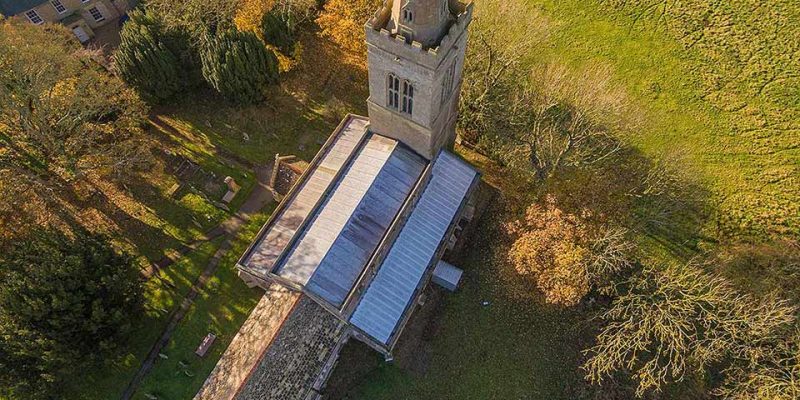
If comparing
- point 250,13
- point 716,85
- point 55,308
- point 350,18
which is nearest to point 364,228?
point 55,308

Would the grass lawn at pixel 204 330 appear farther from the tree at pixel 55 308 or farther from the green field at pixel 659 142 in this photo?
the green field at pixel 659 142

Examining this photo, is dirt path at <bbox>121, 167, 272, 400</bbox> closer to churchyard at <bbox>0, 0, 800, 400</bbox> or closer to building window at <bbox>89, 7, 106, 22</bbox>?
churchyard at <bbox>0, 0, 800, 400</bbox>

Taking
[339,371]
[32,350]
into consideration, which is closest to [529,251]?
[339,371]

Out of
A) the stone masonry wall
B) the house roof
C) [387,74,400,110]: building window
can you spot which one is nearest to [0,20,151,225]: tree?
the house roof

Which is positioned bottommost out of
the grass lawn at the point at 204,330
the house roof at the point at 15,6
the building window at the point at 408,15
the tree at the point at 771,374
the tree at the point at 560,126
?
the tree at the point at 771,374

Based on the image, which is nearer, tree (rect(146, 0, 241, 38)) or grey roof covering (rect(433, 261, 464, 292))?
grey roof covering (rect(433, 261, 464, 292))

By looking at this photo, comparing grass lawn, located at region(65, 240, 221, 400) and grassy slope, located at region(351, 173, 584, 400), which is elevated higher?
grass lawn, located at region(65, 240, 221, 400)

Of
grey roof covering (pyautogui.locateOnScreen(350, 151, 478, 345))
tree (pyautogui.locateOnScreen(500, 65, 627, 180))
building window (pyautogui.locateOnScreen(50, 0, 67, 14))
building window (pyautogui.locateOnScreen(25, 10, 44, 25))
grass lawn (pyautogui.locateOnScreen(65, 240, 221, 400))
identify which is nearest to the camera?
grey roof covering (pyautogui.locateOnScreen(350, 151, 478, 345))

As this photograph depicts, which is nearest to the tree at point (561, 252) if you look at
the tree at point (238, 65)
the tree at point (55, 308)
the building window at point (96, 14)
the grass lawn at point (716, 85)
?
the grass lawn at point (716, 85)
